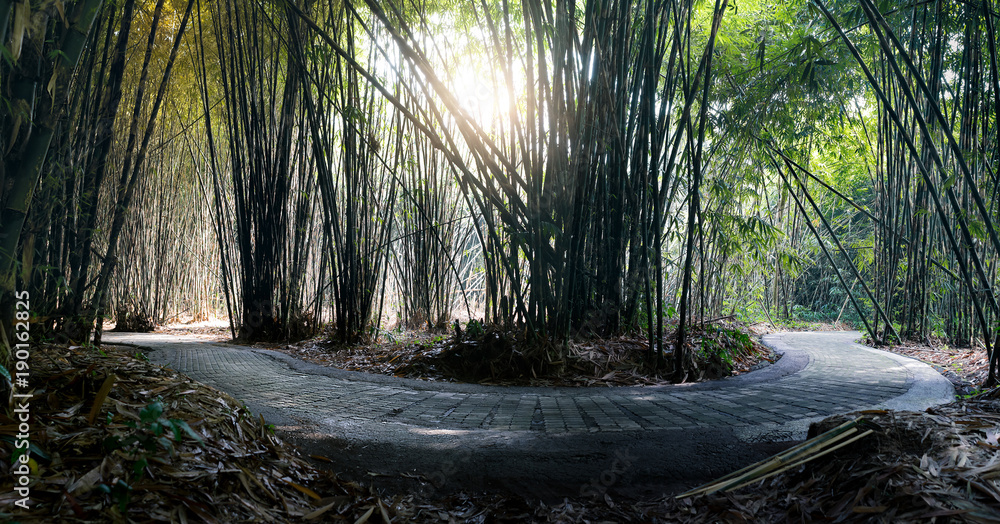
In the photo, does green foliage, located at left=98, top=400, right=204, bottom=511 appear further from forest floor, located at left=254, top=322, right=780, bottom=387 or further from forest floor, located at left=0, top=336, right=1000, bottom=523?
forest floor, located at left=254, top=322, right=780, bottom=387

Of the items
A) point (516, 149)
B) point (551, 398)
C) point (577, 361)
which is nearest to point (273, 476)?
point (551, 398)

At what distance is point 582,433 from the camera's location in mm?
1704

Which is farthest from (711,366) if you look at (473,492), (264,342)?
(264,342)

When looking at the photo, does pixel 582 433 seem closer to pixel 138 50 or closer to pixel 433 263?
pixel 433 263

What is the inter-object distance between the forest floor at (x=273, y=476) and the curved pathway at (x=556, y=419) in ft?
0.42

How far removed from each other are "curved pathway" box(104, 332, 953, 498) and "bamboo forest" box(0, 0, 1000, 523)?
16mm

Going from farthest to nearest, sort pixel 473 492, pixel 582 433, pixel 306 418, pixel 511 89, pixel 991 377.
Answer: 1. pixel 511 89
2. pixel 991 377
3. pixel 306 418
4. pixel 582 433
5. pixel 473 492

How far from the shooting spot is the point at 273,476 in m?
1.24

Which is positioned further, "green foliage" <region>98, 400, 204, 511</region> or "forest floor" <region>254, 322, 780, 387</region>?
"forest floor" <region>254, 322, 780, 387</region>

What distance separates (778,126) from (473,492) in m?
3.83

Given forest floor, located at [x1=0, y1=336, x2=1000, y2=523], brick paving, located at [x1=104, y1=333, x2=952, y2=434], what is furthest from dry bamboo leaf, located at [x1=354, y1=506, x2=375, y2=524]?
brick paving, located at [x1=104, y1=333, x2=952, y2=434]

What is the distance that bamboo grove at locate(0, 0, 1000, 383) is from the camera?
7.43ft

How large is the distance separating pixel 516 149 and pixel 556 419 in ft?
9.68

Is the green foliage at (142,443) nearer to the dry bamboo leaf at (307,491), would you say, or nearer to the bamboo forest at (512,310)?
the bamboo forest at (512,310)
